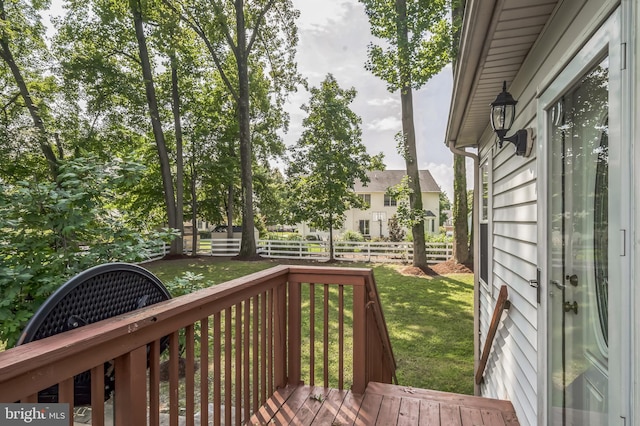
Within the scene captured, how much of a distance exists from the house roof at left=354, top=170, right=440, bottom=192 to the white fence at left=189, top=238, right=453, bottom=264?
1018 centimetres

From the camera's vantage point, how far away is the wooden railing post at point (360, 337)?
2.39 m

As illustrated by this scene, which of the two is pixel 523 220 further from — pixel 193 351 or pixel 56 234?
pixel 56 234

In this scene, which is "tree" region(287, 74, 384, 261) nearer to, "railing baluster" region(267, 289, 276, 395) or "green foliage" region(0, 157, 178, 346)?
"green foliage" region(0, 157, 178, 346)

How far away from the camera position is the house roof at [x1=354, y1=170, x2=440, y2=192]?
78.1 feet

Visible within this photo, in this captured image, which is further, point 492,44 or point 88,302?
point 492,44

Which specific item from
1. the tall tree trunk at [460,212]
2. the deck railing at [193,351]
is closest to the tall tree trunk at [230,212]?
the tall tree trunk at [460,212]

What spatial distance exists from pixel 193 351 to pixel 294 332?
3.59 feet

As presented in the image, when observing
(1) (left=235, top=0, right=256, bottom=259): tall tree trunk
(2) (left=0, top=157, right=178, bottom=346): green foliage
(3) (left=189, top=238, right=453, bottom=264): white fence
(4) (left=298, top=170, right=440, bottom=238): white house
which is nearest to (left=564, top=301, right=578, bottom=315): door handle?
(2) (left=0, top=157, right=178, bottom=346): green foliage

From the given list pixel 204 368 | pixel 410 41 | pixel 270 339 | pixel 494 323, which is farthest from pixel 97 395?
pixel 410 41

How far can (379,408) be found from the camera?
2312 millimetres

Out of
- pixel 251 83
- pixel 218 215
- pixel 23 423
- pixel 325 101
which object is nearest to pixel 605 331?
pixel 23 423

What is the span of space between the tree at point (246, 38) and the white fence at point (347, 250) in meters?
1.40

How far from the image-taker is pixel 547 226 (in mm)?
1921

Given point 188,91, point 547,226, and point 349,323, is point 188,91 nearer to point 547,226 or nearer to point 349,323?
point 349,323
